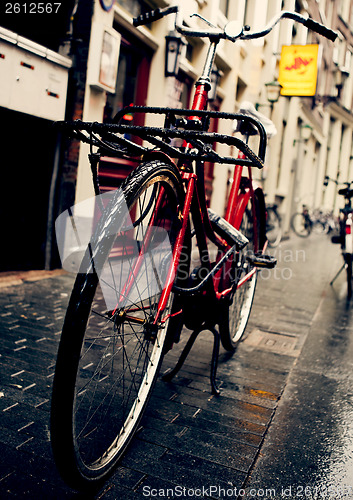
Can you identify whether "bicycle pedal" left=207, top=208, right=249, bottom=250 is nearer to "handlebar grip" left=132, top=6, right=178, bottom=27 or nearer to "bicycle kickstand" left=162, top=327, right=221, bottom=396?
"bicycle kickstand" left=162, top=327, right=221, bottom=396

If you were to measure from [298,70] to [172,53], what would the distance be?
5.96 metres

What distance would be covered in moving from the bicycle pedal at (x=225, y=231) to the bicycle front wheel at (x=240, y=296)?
0.22m

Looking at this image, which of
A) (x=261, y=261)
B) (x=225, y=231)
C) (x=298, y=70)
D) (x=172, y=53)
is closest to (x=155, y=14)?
(x=225, y=231)

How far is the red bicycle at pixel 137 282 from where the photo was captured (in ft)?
5.14

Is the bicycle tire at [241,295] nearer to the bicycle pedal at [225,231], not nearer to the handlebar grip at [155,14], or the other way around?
the bicycle pedal at [225,231]

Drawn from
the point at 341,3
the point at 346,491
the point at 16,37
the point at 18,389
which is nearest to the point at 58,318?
the point at 18,389

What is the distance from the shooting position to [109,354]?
7.09 feet

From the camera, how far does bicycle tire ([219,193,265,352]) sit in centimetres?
319

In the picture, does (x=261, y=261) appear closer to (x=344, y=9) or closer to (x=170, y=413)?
(x=170, y=413)

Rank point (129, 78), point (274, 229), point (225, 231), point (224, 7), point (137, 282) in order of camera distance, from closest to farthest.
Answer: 1. point (137, 282)
2. point (225, 231)
3. point (129, 78)
4. point (224, 7)
5. point (274, 229)

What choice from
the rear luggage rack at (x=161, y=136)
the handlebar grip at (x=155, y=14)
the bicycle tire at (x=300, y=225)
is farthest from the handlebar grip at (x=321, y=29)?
the bicycle tire at (x=300, y=225)

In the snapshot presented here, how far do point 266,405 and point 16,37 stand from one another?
4.27 m

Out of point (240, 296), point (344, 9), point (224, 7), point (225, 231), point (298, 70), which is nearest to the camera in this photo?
point (225, 231)

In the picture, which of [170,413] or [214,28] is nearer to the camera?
[170,413]
